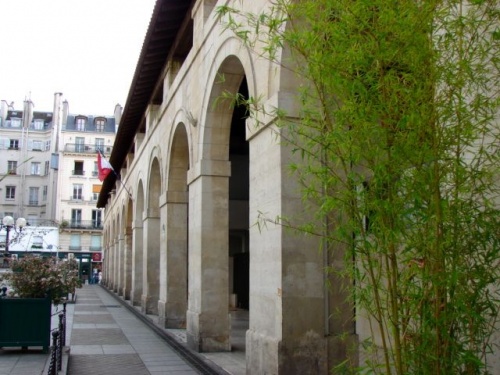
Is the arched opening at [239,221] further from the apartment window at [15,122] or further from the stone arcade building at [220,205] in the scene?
the apartment window at [15,122]

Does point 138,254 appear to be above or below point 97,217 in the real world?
below

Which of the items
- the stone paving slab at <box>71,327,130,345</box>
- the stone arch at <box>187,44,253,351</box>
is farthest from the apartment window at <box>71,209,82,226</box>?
the stone arch at <box>187,44,253,351</box>

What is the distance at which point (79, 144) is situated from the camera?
66.4m

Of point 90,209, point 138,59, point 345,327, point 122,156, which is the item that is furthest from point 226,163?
point 90,209

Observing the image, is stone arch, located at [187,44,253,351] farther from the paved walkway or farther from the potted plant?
the potted plant

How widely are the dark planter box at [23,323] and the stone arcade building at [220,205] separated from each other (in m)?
2.59

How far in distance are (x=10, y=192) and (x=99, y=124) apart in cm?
1251

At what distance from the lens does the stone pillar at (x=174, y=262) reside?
14164 mm

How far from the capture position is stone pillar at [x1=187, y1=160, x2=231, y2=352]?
34.4 feet

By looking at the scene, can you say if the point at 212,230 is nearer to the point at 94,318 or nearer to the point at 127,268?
the point at 94,318

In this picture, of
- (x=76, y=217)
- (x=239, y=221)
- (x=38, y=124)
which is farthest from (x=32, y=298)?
(x=38, y=124)

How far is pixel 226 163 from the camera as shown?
10852 mm

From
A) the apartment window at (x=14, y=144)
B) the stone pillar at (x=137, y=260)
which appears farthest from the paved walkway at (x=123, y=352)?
the apartment window at (x=14, y=144)

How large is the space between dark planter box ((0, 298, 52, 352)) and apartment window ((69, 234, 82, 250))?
181 feet
